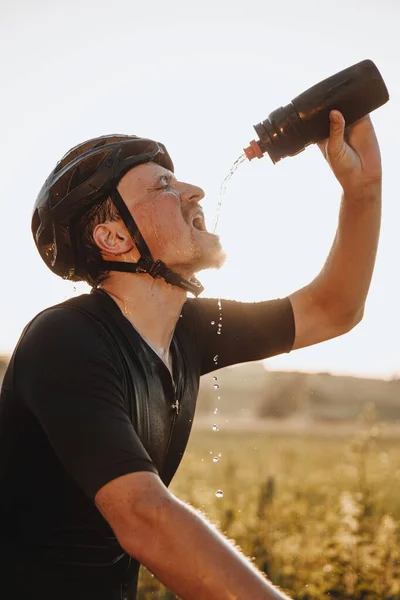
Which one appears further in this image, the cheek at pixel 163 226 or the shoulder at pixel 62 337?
the cheek at pixel 163 226

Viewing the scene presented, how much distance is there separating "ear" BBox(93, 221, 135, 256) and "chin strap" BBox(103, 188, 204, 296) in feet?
0.17

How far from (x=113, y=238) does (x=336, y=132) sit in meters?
0.99

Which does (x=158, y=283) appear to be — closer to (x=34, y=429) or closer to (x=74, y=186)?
(x=74, y=186)

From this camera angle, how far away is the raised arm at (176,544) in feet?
6.76

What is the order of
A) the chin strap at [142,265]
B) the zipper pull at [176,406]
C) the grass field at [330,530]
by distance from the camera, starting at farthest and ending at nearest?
1. the grass field at [330,530]
2. the chin strap at [142,265]
3. the zipper pull at [176,406]

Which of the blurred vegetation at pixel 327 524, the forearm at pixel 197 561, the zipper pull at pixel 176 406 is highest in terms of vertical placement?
the zipper pull at pixel 176 406

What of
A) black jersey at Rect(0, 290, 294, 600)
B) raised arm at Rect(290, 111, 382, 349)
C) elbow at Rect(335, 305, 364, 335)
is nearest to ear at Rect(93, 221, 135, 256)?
black jersey at Rect(0, 290, 294, 600)

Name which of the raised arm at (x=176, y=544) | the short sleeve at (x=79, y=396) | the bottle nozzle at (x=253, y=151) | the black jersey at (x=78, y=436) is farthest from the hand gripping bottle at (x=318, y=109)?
the raised arm at (x=176, y=544)

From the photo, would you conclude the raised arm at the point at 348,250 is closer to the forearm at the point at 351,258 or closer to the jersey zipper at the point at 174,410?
the forearm at the point at 351,258

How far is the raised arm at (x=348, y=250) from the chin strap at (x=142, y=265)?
0.60 metres

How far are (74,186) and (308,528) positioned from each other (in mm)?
3500

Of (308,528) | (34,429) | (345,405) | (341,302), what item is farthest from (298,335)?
(345,405)

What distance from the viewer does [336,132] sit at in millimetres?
3479

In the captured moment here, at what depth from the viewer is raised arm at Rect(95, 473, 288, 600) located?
Result: 6.76 feet
